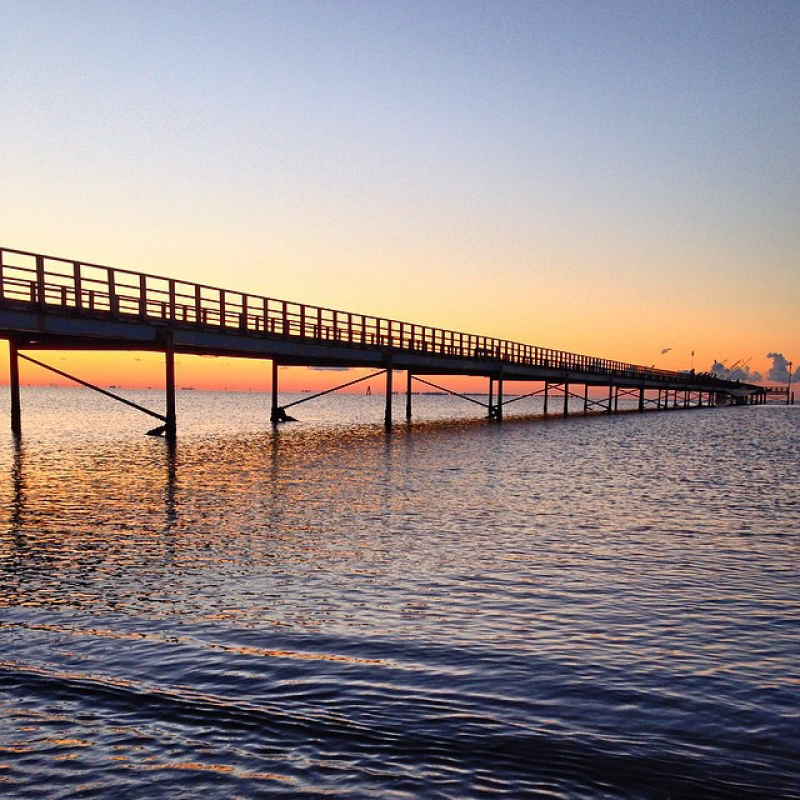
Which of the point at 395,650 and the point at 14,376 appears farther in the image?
the point at 14,376

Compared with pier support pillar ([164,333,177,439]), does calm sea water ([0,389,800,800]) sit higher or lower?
lower

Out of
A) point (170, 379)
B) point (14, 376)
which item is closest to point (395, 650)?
point (170, 379)

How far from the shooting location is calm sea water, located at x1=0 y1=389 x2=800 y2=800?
4781 mm

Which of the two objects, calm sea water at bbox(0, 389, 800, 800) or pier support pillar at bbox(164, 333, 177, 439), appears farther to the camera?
pier support pillar at bbox(164, 333, 177, 439)

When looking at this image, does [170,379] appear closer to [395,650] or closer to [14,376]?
[14,376]

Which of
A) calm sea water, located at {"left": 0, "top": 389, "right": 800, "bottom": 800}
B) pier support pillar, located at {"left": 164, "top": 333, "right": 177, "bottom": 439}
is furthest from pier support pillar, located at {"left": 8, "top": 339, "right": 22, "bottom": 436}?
calm sea water, located at {"left": 0, "top": 389, "right": 800, "bottom": 800}

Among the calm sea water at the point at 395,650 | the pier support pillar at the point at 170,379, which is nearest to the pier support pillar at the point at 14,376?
the pier support pillar at the point at 170,379

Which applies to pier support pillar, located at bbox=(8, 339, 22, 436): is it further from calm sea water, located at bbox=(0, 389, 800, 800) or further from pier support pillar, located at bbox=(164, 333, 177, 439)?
calm sea water, located at bbox=(0, 389, 800, 800)

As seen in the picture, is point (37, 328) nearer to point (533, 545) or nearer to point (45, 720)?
point (533, 545)

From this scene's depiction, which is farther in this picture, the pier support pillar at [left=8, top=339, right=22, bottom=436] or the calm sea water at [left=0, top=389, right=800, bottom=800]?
the pier support pillar at [left=8, top=339, right=22, bottom=436]

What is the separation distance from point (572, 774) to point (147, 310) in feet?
88.9

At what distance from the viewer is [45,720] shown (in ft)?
17.5

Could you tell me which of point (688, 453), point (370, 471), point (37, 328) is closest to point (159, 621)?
point (370, 471)

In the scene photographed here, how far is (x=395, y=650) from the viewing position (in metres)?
7.04
